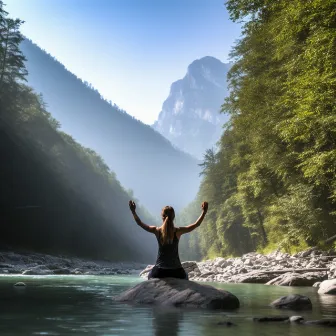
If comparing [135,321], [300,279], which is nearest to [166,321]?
[135,321]

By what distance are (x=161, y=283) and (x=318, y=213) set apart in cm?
1347

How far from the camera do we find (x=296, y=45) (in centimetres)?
1936

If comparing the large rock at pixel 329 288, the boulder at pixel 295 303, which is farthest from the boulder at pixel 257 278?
the boulder at pixel 295 303

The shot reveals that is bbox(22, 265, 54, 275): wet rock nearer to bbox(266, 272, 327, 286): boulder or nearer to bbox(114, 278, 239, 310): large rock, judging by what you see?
bbox(266, 272, 327, 286): boulder

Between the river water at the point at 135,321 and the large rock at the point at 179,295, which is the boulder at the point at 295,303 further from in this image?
the large rock at the point at 179,295

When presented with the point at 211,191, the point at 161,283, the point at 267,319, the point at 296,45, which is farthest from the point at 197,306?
the point at 211,191

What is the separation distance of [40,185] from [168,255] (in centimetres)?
5041

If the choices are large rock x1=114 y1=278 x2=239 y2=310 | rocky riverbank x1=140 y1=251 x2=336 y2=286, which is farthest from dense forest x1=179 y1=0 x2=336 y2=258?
large rock x1=114 y1=278 x2=239 y2=310

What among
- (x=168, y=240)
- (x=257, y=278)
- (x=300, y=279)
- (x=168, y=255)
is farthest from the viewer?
(x=257, y=278)

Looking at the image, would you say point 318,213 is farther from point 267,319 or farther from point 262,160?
point 267,319

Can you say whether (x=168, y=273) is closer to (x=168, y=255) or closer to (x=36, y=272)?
(x=168, y=255)

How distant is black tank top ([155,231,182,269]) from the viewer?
858cm

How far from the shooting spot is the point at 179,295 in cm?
791

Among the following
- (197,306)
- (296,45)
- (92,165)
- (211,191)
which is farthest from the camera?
(92,165)
